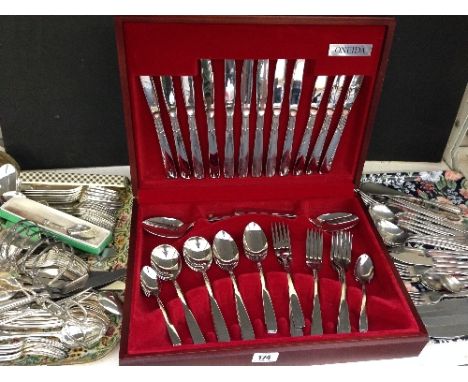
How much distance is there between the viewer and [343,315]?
2.30 feet

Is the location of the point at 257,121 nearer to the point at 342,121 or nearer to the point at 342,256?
the point at 342,121

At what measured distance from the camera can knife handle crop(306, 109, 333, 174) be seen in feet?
2.64

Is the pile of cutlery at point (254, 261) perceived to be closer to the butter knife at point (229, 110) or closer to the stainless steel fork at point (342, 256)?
the stainless steel fork at point (342, 256)

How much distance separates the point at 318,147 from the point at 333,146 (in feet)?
0.08

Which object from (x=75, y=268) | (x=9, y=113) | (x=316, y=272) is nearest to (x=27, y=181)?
(x=9, y=113)

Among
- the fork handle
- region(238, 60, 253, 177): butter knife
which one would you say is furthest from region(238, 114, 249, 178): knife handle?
the fork handle

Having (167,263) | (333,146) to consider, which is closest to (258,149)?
(333,146)

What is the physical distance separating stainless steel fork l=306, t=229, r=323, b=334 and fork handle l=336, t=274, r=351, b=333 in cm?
3

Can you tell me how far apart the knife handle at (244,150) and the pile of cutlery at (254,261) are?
9cm

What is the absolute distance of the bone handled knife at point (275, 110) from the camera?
73 centimetres

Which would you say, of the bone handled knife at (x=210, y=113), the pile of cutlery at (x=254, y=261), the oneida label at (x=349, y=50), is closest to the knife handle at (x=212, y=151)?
the bone handled knife at (x=210, y=113)

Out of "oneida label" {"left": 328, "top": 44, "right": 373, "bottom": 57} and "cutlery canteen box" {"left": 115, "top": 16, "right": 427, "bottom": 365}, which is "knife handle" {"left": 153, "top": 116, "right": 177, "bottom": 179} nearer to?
"cutlery canteen box" {"left": 115, "top": 16, "right": 427, "bottom": 365}

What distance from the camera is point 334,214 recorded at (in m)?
0.86

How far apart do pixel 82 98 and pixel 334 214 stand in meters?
0.51
